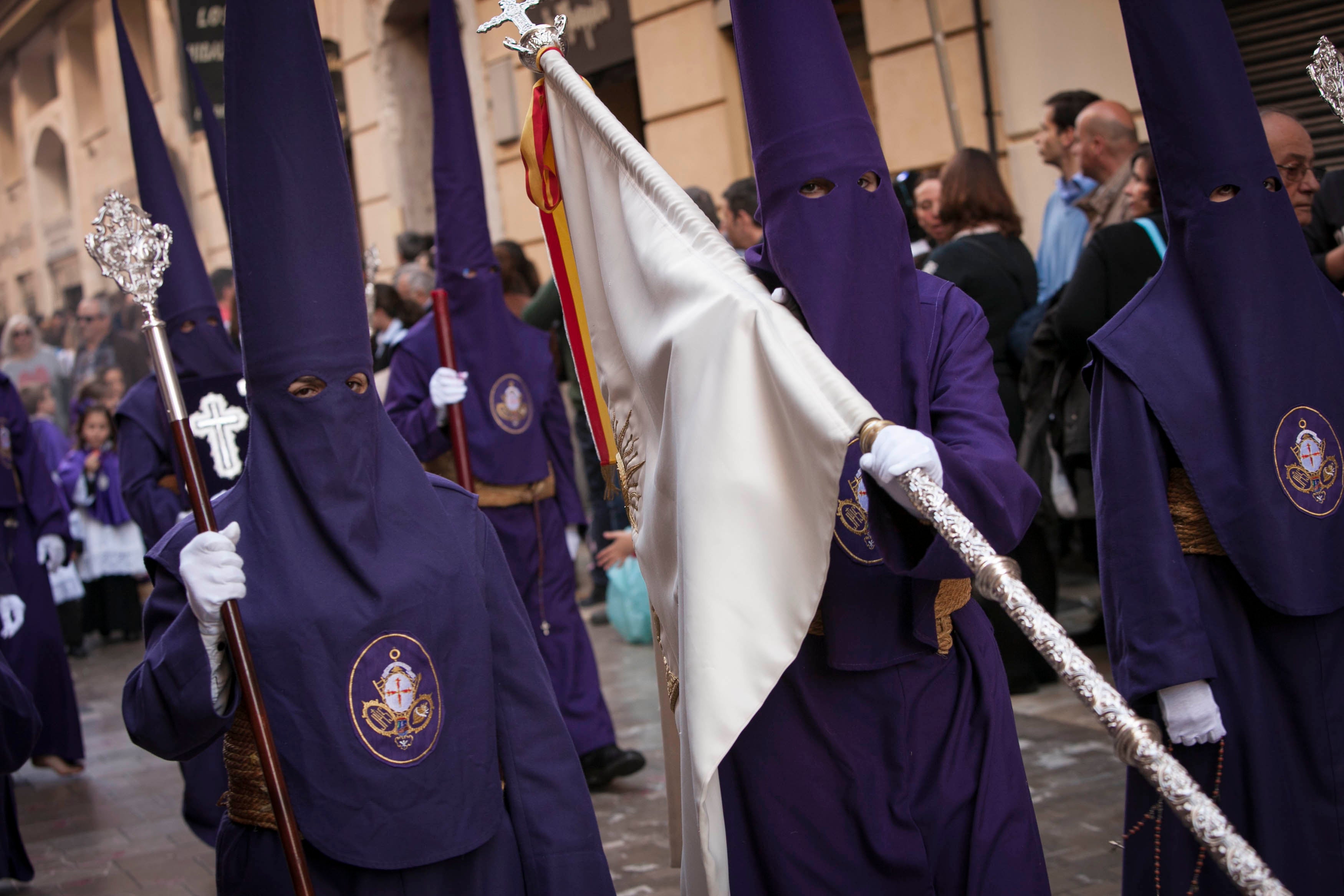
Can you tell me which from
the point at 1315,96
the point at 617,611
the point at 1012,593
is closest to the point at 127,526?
the point at 617,611

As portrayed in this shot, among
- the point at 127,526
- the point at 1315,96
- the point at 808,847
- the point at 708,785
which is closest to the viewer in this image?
the point at 708,785

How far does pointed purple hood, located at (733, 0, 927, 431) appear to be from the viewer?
2436 mm

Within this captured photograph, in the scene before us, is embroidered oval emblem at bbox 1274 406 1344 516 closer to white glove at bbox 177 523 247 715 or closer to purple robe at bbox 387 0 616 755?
white glove at bbox 177 523 247 715

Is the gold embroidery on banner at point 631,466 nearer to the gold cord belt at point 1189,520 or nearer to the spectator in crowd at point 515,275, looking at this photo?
the gold cord belt at point 1189,520

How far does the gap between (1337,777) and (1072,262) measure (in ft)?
12.5

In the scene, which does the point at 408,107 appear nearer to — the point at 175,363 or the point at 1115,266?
the point at 175,363

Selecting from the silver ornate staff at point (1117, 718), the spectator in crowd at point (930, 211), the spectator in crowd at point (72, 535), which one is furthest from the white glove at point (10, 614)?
the silver ornate staff at point (1117, 718)

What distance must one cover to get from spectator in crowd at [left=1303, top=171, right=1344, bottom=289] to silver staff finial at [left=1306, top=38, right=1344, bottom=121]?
1056 millimetres

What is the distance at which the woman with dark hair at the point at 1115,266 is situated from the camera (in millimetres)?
5223

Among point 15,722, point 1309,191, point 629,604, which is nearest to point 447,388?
point 15,722

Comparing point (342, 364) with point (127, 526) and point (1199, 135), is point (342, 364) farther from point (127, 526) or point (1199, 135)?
point (127, 526)

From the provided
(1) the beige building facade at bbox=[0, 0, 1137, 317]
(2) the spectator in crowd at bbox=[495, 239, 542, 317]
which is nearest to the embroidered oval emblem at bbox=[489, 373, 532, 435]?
(2) the spectator in crowd at bbox=[495, 239, 542, 317]

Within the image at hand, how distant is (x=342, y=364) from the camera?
2666mm

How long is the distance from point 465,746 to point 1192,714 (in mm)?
1536
